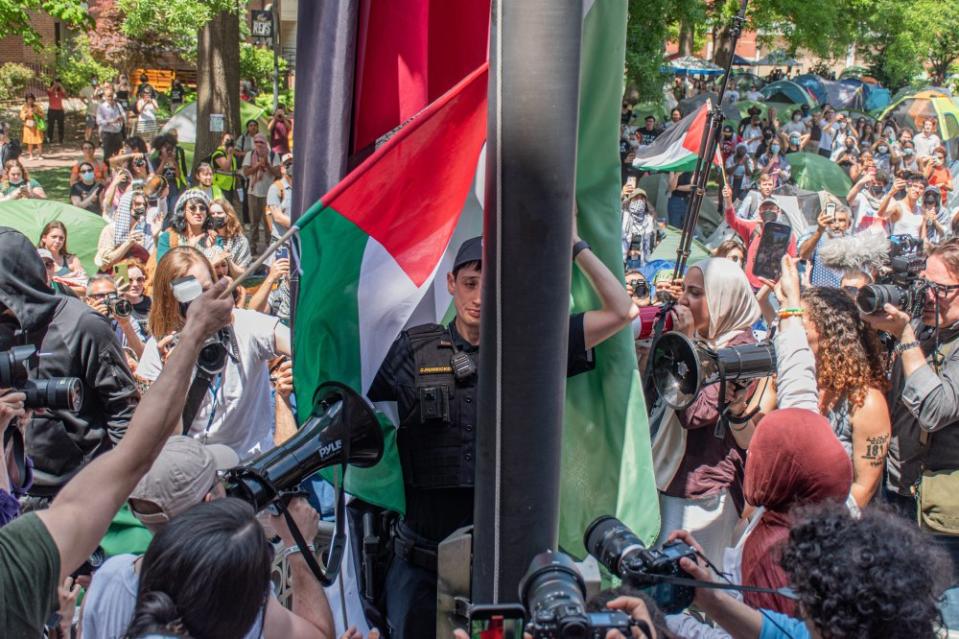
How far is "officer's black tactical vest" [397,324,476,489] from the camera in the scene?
10.2 ft

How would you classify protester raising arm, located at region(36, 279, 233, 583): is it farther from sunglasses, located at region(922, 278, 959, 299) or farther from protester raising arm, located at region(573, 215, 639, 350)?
sunglasses, located at region(922, 278, 959, 299)

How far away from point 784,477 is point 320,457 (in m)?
1.29

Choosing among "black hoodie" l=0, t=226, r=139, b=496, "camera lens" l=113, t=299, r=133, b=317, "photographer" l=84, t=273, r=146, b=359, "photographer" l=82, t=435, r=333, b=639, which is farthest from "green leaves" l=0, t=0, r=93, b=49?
"photographer" l=82, t=435, r=333, b=639

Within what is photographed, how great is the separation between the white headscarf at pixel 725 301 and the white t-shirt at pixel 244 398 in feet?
6.18

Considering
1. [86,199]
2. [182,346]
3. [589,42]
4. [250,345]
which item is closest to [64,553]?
[182,346]

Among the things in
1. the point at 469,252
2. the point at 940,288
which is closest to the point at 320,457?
the point at 469,252

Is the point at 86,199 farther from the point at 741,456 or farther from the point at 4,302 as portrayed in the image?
the point at 741,456

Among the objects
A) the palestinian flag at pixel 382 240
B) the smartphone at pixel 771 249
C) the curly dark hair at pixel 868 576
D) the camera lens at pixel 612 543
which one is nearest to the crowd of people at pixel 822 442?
the curly dark hair at pixel 868 576

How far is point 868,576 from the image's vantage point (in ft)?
6.59

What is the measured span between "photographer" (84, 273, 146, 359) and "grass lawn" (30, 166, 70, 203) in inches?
452

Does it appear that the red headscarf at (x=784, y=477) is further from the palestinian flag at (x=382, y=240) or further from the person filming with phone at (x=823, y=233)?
the person filming with phone at (x=823, y=233)

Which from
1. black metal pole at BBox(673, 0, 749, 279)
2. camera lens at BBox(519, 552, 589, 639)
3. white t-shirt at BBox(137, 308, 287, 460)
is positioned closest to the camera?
camera lens at BBox(519, 552, 589, 639)

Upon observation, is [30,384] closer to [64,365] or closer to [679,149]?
[64,365]

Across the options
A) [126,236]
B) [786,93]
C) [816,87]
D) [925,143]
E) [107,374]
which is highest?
[107,374]
